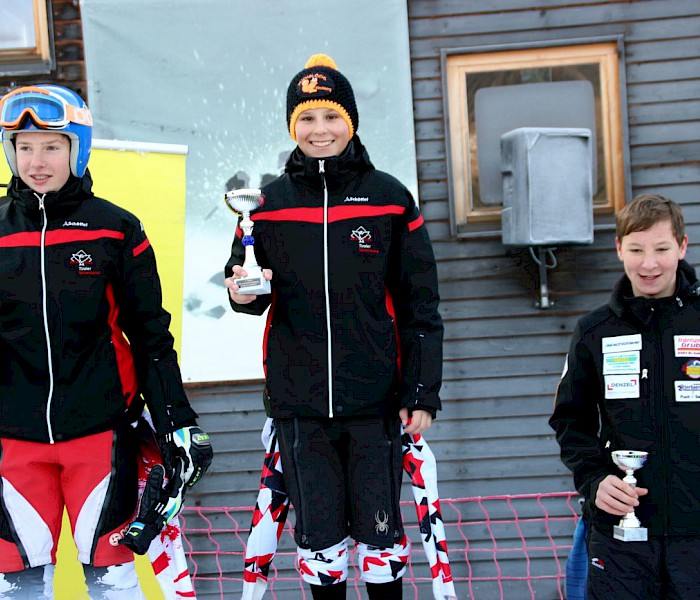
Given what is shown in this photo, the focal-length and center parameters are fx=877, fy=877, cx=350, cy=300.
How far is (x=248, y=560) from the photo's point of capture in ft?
9.28

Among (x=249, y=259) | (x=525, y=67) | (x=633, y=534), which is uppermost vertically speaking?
(x=525, y=67)

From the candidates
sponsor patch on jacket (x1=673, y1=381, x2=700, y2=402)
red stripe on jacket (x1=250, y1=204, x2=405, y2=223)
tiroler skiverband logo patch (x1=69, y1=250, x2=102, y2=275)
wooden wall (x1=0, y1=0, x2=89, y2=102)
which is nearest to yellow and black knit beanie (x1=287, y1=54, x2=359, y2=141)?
red stripe on jacket (x1=250, y1=204, x2=405, y2=223)

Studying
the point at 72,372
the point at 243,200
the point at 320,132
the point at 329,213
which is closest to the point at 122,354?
the point at 72,372

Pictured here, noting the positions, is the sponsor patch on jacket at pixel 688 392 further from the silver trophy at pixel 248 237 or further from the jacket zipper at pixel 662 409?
the silver trophy at pixel 248 237

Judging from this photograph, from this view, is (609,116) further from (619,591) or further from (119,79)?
(619,591)

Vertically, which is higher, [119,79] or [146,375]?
[119,79]

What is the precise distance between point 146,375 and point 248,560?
0.68 m

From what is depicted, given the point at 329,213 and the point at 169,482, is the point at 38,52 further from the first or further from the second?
the point at 169,482

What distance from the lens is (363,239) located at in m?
2.79

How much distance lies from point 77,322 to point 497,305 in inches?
130

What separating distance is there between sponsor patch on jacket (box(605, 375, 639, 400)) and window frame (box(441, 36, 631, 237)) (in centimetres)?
280

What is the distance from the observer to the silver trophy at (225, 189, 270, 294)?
2.55 metres

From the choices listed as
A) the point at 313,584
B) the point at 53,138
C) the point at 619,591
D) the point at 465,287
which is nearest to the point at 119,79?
the point at 465,287

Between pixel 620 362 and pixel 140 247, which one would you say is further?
pixel 140 247
